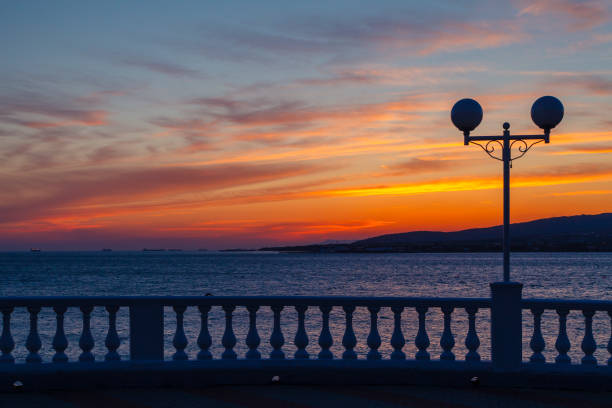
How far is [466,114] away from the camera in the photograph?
9.03 meters

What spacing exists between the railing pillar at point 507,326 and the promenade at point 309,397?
38 cm

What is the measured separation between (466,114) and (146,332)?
5294 mm

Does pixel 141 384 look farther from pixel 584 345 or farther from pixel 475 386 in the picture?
pixel 584 345

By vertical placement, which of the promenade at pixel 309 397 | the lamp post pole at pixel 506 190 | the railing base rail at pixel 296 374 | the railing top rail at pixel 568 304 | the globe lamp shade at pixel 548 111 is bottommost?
the promenade at pixel 309 397

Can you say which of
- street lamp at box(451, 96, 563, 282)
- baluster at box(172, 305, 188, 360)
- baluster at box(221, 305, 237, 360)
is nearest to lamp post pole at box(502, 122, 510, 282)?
street lamp at box(451, 96, 563, 282)

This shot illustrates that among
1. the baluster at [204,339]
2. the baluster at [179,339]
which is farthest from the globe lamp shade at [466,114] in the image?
the baluster at [179,339]

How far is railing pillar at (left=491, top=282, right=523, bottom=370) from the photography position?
8.38 metres

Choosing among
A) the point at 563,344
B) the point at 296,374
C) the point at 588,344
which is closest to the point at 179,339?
the point at 296,374

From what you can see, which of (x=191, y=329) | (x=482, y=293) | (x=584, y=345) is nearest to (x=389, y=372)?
(x=584, y=345)

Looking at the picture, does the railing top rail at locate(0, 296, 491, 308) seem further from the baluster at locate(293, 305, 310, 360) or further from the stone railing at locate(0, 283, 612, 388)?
the baluster at locate(293, 305, 310, 360)

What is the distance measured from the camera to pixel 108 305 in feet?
27.7

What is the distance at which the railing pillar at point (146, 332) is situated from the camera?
332 inches

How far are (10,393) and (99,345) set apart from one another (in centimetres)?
2786

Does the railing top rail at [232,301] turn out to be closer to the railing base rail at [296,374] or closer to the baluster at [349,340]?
the baluster at [349,340]
